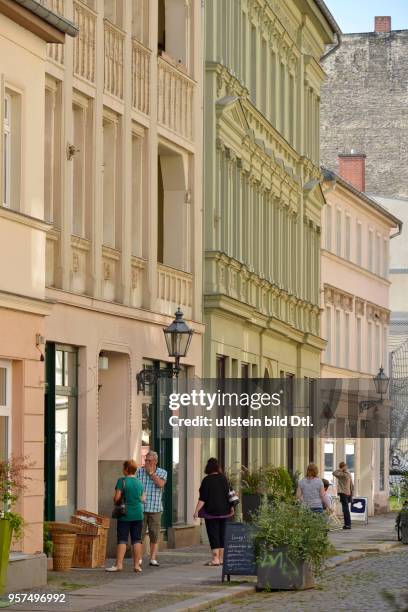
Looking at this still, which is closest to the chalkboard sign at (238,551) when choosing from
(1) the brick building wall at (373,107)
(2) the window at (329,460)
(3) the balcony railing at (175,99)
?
(3) the balcony railing at (175,99)

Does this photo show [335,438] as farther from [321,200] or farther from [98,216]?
[98,216]

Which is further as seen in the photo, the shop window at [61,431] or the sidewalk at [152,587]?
the shop window at [61,431]

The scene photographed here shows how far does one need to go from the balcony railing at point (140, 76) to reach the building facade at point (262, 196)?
3821mm

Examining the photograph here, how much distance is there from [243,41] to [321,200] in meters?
11.3

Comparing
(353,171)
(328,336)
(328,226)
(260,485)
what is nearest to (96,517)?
(260,485)

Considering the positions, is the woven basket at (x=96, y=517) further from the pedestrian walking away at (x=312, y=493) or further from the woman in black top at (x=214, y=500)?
the pedestrian walking away at (x=312, y=493)

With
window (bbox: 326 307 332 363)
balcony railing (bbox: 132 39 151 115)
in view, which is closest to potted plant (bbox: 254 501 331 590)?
balcony railing (bbox: 132 39 151 115)

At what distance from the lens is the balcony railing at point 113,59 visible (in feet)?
87.5

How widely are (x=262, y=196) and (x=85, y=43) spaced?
45.5 feet

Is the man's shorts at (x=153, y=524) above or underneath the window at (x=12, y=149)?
underneath

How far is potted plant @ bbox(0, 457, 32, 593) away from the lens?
18031mm

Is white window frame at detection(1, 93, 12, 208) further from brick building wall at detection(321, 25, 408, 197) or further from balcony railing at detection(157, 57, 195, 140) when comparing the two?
brick building wall at detection(321, 25, 408, 197)

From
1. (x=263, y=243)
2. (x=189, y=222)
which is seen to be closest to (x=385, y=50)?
(x=263, y=243)

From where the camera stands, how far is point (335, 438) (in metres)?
52.8
